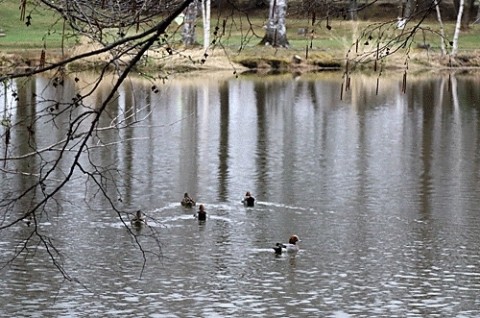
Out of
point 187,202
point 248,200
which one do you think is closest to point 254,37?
point 248,200

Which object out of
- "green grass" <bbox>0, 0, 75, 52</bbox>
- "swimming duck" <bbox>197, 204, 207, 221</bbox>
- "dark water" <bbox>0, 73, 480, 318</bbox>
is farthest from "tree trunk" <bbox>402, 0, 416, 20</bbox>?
"green grass" <bbox>0, 0, 75, 52</bbox>

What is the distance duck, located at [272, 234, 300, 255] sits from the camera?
57.3ft

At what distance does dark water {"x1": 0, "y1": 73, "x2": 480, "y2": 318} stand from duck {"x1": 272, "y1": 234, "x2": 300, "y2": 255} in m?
0.14

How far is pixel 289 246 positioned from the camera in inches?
696

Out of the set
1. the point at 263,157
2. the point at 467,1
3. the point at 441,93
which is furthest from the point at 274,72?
the point at 263,157

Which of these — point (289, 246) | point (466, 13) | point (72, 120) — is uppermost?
point (466, 13)

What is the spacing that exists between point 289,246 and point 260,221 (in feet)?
8.10

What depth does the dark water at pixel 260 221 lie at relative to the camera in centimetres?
1507

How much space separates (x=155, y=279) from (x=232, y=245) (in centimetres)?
240

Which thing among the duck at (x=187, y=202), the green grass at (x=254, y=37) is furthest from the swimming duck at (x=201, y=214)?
the green grass at (x=254, y=37)

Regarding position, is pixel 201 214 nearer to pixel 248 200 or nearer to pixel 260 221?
pixel 260 221

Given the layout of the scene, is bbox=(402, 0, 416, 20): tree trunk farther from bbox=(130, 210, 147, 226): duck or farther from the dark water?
bbox=(130, 210, 147, 226): duck

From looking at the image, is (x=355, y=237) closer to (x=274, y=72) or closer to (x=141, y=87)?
(x=141, y=87)

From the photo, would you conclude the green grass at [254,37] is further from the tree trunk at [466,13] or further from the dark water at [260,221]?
the dark water at [260,221]
